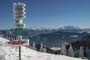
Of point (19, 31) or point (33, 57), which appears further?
point (33, 57)

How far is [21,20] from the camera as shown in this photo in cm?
1523

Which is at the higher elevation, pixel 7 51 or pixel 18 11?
pixel 18 11

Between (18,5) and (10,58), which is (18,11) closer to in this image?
(18,5)

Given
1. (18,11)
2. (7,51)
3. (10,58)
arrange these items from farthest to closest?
(7,51) < (10,58) < (18,11)

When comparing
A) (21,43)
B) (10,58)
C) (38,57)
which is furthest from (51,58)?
(21,43)

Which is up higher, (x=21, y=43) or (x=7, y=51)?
(x=21, y=43)

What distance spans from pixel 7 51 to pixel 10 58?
162 cm

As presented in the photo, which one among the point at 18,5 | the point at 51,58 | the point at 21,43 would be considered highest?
the point at 18,5

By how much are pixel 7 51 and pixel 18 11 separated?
8.66 m

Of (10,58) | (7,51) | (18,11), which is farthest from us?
(7,51)

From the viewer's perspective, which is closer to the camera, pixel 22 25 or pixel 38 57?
pixel 22 25

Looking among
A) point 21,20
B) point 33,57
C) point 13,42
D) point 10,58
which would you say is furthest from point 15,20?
point 33,57

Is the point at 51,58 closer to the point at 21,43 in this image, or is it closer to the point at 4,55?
the point at 4,55

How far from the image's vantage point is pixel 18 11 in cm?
1502
